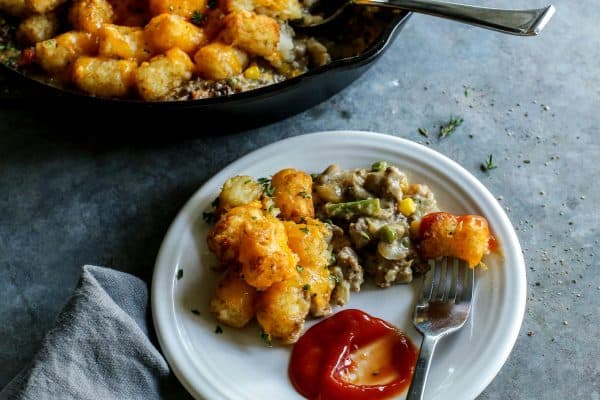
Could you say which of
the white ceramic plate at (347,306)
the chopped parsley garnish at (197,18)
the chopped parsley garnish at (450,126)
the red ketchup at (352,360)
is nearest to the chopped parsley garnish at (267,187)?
the white ceramic plate at (347,306)

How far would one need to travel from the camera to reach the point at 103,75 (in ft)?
8.14

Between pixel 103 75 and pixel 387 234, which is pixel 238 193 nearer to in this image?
pixel 387 234

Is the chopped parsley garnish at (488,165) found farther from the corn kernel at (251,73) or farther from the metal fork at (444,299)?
the corn kernel at (251,73)

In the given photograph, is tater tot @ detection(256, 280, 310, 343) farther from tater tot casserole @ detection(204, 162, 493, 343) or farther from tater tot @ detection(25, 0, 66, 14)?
tater tot @ detection(25, 0, 66, 14)

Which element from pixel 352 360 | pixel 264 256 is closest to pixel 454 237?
pixel 352 360

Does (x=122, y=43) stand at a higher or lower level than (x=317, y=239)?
higher

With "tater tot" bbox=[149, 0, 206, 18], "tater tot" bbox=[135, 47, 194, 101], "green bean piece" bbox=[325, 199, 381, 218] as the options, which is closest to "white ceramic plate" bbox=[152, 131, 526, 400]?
"green bean piece" bbox=[325, 199, 381, 218]

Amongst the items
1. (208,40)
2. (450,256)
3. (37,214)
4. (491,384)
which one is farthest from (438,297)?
(37,214)

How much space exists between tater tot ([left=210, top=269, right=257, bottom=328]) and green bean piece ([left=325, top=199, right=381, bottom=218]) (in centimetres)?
36

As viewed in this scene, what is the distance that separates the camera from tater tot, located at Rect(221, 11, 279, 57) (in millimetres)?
2502

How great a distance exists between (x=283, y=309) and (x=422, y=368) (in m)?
0.40

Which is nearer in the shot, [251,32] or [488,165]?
[251,32]

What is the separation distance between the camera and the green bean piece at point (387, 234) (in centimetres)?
219

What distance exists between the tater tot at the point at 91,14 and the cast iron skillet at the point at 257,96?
259 mm
